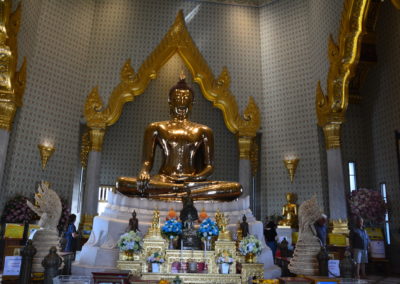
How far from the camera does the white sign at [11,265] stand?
4.05m

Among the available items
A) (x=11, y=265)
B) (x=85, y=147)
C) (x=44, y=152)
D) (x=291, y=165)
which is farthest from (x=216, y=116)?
(x=11, y=265)

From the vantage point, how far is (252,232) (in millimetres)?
5035

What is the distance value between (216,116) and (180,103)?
3.07 meters

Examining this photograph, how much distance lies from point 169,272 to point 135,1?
766 centimetres

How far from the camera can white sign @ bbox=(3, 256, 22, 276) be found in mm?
4047

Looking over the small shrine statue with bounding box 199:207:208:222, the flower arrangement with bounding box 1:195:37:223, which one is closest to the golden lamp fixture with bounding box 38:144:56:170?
the flower arrangement with bounding box 1:195:37:223

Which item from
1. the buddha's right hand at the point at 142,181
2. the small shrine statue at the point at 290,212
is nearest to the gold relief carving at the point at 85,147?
the buddha's right hand at the point at 142,181

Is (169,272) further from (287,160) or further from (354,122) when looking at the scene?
(354,122)

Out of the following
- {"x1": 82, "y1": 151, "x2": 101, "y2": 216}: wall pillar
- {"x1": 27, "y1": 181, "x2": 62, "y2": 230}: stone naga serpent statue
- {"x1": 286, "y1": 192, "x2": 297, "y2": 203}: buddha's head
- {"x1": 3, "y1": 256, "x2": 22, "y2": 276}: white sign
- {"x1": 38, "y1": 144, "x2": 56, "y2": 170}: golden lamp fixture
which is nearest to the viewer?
{"x1": 3, "y1": 256, "x2": 22, "y2": 276}: white sign

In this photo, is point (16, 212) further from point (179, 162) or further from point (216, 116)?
point (216, 116)

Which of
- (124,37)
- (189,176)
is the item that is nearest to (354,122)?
(189,176)

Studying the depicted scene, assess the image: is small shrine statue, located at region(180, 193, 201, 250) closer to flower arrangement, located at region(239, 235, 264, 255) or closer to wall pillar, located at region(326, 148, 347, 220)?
flower arrangement, located at region(239, 235, 264, 255)

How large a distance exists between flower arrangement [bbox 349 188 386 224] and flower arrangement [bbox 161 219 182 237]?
4.02 metres

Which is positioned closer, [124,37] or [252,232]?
[252,232]
